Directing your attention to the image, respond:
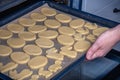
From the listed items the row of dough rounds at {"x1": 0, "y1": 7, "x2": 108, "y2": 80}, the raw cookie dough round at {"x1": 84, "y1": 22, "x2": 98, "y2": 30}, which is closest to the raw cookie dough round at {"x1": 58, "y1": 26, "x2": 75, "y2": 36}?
the row of dough rounds at {"x1": 0, "y1": 7, "x2": 108, "y2": 80}

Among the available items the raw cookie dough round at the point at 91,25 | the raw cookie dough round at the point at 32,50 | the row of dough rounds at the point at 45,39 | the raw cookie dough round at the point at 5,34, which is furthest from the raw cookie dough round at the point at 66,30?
the raw cookie dough round at the point at 5,34

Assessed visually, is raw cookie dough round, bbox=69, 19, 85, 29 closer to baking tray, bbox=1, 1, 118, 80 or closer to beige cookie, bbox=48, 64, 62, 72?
baking tray, bbox=1, 1, 118, 80

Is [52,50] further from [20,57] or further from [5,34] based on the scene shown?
[5,34]

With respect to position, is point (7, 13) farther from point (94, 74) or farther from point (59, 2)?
point (94, 74)

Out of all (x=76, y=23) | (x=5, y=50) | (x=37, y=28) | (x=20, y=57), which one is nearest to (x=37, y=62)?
(x=20, y=57)

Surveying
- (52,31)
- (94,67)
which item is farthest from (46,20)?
(94,67)
